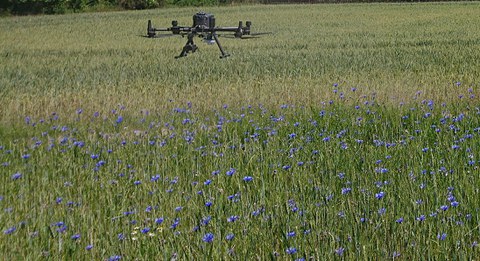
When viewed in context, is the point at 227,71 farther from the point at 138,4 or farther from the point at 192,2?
the point at 192,2

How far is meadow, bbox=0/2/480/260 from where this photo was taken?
322 cm

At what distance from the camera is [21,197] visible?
4.11 metres

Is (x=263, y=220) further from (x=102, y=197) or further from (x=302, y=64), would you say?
(x=302, y=64)

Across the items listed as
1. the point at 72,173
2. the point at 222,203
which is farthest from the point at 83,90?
the point at 222,203

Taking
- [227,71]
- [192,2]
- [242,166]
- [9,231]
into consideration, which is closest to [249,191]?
[242,166]

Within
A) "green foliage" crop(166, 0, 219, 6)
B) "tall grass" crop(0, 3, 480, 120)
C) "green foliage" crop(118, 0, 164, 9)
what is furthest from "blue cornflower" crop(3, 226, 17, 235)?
"green foliage" crop(166, 0, 219, 6)

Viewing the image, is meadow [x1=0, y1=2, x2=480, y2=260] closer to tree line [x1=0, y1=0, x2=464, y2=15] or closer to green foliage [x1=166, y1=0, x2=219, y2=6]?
tree line [x1=0, y1=0, x2=464, y2=15]

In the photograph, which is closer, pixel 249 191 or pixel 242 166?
pixel 249 191

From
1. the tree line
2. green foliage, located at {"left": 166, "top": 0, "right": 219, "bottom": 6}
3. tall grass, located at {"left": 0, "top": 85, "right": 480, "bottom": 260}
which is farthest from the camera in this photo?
green foliage, located at {"left": 166, "top": 0, "right": 219, "bottom": 6}

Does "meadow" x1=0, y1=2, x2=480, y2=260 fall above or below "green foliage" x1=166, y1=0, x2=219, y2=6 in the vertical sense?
above

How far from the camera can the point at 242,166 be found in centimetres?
480

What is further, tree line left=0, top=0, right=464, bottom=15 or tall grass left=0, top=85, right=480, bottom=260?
tree line left=0, top=0, right=464, bottom=15

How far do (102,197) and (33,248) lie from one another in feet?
3.17

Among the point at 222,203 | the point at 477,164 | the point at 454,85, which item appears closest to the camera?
the point at 222,203
